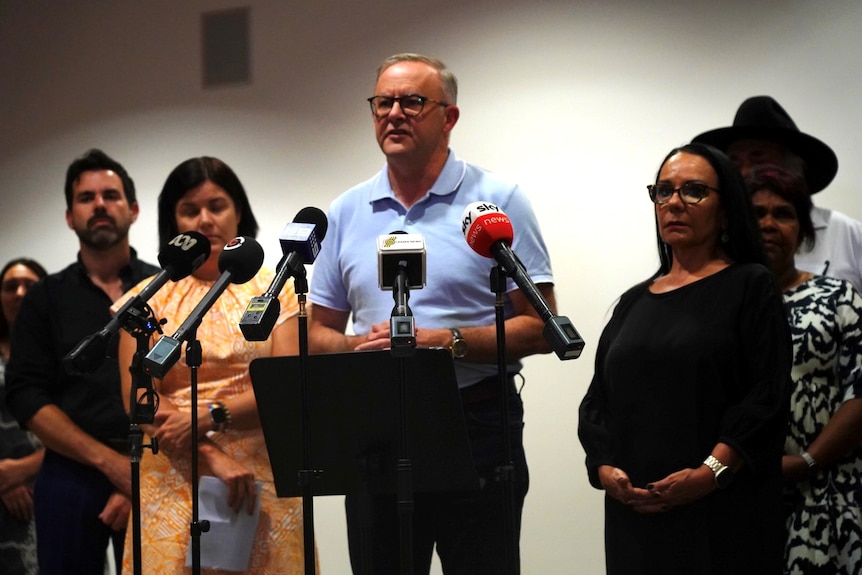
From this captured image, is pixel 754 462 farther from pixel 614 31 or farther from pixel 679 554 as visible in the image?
pixel 614 31

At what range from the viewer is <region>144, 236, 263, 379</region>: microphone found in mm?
2076

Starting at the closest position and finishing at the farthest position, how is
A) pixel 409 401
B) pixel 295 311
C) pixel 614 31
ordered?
pixel 409 401
pixel 295 311
pixel 614 31

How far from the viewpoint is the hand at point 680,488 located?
2416mm

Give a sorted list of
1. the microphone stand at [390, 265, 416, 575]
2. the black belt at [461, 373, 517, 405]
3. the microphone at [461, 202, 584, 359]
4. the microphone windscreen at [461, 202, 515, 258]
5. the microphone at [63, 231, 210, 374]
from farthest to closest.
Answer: the black belt at [461, 373, 517, 405], the microphone at [63, 231, 210, 374], the microphone windscreen at [461, 202, 515, 258], the microphone stand at [390, 265, 416, 575], the microphone at [461, 202, 584, 359]

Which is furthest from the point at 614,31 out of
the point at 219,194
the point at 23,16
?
the point at 23,16

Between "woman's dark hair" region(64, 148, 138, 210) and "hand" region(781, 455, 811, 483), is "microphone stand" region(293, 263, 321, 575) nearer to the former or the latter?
"hand" region(781, 455, 811, 483)

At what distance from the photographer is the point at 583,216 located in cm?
454

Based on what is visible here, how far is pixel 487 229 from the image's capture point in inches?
83.5

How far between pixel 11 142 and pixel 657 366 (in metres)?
4.35

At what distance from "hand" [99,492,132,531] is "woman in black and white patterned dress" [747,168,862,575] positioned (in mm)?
2031

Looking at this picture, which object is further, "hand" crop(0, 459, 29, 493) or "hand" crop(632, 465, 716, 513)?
"hand" crop(0, 459, 29, 493)

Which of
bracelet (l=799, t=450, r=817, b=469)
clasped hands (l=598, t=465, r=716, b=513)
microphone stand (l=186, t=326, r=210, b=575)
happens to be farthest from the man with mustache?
bracelet (l=799, t=450, r=817, b=469)

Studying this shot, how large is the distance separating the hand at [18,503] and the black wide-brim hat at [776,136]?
2.99m

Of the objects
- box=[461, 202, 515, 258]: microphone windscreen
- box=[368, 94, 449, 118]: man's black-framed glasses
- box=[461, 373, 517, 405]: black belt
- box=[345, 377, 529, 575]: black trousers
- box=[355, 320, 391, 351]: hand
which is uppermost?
box=[368, 94, 449, 118]: man's black-framed glasses
